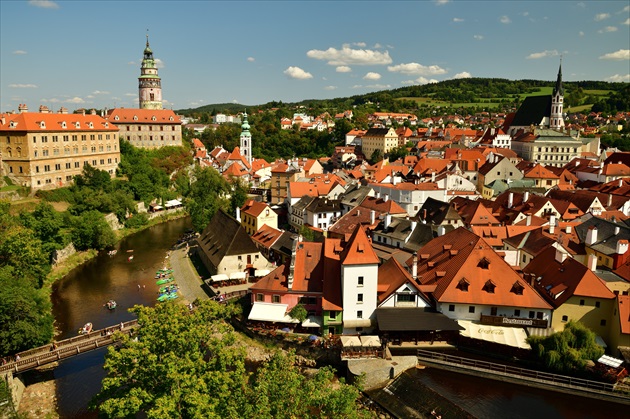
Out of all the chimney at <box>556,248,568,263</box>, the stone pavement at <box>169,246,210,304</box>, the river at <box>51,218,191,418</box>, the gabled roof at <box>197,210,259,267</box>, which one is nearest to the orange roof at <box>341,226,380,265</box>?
the chimney at <box>556,248,568,263</box>

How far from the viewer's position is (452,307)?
2802 centimetres

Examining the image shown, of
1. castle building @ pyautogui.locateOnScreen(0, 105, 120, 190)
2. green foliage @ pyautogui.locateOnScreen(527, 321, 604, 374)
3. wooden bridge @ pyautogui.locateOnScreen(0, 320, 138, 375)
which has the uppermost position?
castle building @ pyautogui.locateOnScreen(0, 105, 120, 190)

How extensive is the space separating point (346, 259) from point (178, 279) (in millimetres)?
20540

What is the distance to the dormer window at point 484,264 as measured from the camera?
95.4ft

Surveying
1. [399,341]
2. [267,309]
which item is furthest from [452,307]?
[267,309]

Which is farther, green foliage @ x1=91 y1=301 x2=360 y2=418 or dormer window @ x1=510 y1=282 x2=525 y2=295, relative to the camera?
dormer window @ x1=510 y1=282 x2=525 y2=295

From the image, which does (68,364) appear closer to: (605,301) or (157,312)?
(157,312)

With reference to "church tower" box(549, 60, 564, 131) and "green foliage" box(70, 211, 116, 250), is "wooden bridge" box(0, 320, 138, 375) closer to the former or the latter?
"green foliage" box(70, 211, 116, 250)

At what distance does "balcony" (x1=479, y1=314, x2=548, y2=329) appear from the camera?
27.0m

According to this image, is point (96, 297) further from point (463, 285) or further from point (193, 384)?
point (463, 285)

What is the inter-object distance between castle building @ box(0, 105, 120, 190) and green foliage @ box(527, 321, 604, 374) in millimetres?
57754

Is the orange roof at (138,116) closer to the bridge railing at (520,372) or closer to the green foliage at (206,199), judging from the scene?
the green foliage at (206,199)

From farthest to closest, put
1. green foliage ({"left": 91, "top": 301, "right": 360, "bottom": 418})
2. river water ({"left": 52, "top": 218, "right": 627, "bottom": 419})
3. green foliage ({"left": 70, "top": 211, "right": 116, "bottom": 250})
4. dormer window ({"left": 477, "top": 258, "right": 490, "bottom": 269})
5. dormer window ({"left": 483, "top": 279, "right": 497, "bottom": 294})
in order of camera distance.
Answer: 1. green foliage ({"left": 70, "top": 211, "right": 116, "bottom": 250})
2. dormer window ({"left": 477, "top": 258, "right": 490, "bottom": 269})
3. dormer window ({"left": 483, "top": 279, "right": 497, "bottom": 294})
4. river water ({"left": 52, "top": 218, "right": 627, "bottom": 419})
5. green foliage ({"left": 91, "top": 301, "right": 360, "bottom": 418})

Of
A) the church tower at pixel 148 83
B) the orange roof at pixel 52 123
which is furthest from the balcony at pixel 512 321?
→ the church tower at pixel 148 83
